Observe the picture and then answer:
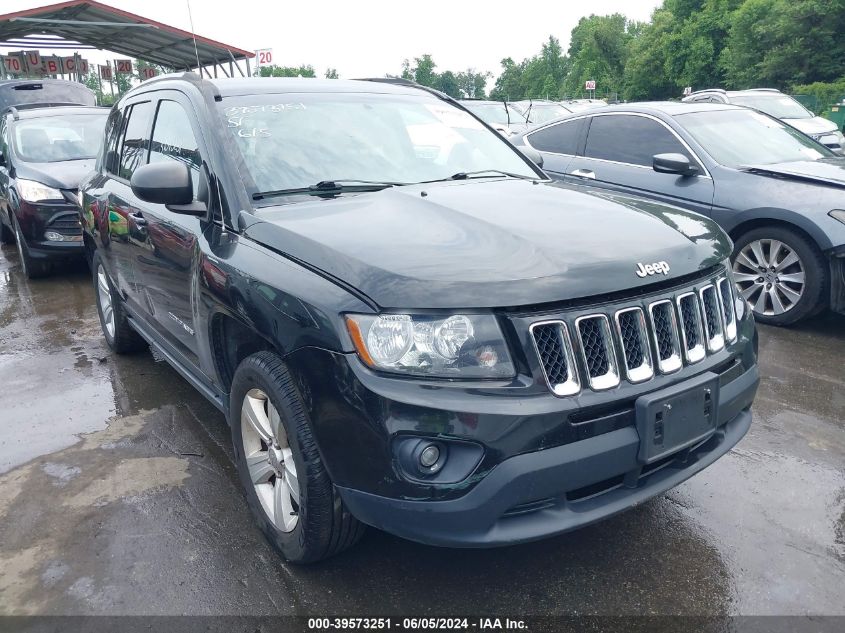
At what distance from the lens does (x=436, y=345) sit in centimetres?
204

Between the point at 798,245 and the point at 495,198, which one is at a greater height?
the point at 495,198

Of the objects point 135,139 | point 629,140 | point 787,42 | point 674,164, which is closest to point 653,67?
point 787,42

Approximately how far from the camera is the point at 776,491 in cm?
305

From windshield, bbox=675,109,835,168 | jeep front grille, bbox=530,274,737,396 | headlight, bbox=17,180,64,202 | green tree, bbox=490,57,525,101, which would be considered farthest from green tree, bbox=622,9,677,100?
jeep front grille, bbox=530,274,737,396

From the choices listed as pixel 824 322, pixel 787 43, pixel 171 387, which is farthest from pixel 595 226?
pixel 787 43

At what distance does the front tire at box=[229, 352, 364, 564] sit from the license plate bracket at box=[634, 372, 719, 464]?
1007 mm

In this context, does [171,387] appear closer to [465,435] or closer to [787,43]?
[465,435]

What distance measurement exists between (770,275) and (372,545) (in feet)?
13.0

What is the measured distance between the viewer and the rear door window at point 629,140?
5910mm

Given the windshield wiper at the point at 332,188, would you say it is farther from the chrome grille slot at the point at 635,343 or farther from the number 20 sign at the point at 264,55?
the number 20 sign at the point at 264,55

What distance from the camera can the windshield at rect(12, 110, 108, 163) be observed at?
8.07 metres

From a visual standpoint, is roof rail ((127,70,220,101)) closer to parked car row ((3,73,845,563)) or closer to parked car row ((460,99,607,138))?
parked car row ((3,73,845,563))

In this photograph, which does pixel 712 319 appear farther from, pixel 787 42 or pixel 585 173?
pixel 787 42

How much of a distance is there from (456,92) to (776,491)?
112304 millimetres
